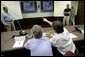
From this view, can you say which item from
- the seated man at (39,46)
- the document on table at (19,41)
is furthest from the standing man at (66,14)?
the seated man at (39,46)

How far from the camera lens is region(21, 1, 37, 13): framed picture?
14.7ft

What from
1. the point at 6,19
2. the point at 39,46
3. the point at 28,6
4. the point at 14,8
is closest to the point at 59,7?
the point at 28,6

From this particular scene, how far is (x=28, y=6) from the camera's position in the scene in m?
4.52

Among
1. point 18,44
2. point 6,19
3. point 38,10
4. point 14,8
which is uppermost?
point 14,8

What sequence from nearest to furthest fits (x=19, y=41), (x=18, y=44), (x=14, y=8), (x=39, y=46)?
(x=39, y=46) < (x=18, y=44) < (x=19, y=41) < (x=14, y=8)

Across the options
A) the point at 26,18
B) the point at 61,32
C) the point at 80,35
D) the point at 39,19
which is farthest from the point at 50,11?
the point at 61,32

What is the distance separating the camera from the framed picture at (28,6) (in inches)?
177

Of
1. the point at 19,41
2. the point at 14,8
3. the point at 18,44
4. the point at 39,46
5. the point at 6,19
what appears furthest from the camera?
the point at 14,8

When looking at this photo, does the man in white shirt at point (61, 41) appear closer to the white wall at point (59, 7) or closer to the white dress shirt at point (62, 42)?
the white dress shirt at point (62, 42)

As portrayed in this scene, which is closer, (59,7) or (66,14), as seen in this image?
(66,14)

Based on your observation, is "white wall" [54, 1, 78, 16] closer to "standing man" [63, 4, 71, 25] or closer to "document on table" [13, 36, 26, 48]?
"standing man" [63, 4, 71, 25]

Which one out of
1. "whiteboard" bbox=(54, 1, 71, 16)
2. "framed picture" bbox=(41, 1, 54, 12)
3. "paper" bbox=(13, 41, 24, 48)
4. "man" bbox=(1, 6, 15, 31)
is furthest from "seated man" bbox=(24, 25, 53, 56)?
"whiteboard" bbox=(54, 1, 71, 16)

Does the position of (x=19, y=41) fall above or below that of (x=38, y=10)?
below

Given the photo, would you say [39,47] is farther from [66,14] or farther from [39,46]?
[66,14]
